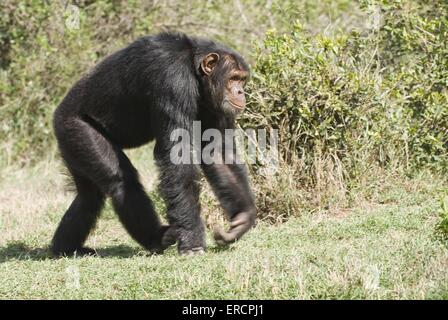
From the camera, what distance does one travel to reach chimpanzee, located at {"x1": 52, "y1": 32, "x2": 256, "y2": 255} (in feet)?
22.6

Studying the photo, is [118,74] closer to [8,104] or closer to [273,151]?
[273,151]

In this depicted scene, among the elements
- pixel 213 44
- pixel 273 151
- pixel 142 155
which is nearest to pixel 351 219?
pixel 273 151

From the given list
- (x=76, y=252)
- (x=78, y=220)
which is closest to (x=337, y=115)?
(x=78, y=220)

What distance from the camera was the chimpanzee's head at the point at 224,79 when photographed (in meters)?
7.20

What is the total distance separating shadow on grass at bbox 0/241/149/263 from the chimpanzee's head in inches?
56.8

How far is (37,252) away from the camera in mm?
7809

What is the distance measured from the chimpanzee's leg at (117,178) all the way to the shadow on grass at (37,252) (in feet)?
1.01

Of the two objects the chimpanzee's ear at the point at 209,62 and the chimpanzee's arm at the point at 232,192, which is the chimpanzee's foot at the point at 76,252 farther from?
the chimpanzee's ear at the point at 209,62

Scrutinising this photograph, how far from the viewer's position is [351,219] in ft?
25.2

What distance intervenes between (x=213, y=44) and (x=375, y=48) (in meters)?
2.43

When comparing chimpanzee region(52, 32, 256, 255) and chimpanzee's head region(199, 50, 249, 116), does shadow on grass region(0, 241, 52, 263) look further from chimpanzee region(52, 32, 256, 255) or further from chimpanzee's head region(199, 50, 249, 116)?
chimpanzee's head region(199, 50, 249, 116)

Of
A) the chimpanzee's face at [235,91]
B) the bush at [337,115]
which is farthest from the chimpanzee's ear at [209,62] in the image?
the bush at [337,115]

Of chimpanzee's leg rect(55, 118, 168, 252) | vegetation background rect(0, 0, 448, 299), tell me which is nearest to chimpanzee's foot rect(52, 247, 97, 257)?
vegetation background rect(0, 0, 448, 299)

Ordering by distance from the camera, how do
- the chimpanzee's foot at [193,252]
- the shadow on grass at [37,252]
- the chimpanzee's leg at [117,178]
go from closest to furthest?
1. the chimpanzee's foot at [193,252]
2. the chimpanzee's leg at [117,178]
3. the shadow on grass at [37,252]
